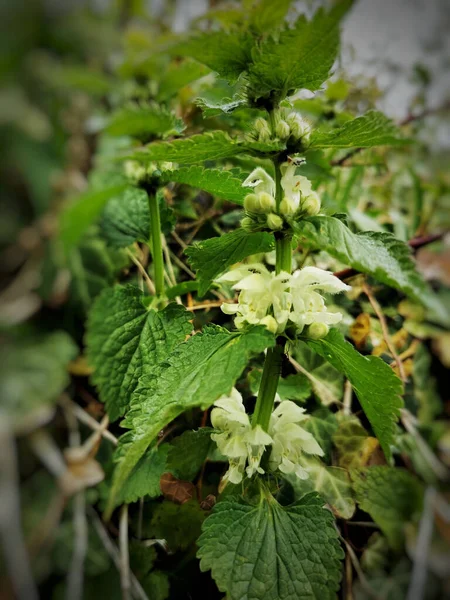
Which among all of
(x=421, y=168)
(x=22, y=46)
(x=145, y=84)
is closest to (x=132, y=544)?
(x=145, y=84)

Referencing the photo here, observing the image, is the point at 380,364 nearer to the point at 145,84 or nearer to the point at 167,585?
the point at 167,585

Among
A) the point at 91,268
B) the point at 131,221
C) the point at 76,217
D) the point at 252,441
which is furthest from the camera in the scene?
the point at 91,268

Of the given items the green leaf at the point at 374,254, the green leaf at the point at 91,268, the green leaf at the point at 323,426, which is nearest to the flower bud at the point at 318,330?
the green leaf at the point at 374,254

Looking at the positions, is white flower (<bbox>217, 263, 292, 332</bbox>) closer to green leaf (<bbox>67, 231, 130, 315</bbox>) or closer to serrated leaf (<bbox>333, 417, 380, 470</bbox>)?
serrated leaf (<bbox>333, 417, 380, 470</bbox>)

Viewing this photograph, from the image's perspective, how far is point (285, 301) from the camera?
1.72 ft

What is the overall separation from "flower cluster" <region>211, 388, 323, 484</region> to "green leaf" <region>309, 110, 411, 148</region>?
1.19 ft

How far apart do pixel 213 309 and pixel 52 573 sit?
57 centimetres

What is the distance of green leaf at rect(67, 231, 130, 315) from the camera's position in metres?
1.02

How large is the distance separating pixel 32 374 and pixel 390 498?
0.78 meters

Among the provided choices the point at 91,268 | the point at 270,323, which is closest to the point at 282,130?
the point at 270,323

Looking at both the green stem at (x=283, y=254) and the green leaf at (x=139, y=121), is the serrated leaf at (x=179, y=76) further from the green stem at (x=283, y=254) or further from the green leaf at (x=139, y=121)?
the green stem at (x=283, y=254)

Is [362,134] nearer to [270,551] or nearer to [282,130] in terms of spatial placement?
[282,130]

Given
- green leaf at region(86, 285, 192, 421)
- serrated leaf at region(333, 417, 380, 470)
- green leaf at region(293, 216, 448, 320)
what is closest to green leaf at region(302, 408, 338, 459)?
serrated leaf at region(333, 417, 380, 470)

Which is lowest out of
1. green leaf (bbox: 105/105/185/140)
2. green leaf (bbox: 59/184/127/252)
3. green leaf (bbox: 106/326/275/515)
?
green leaf (bbox: 106/326/275/515)
